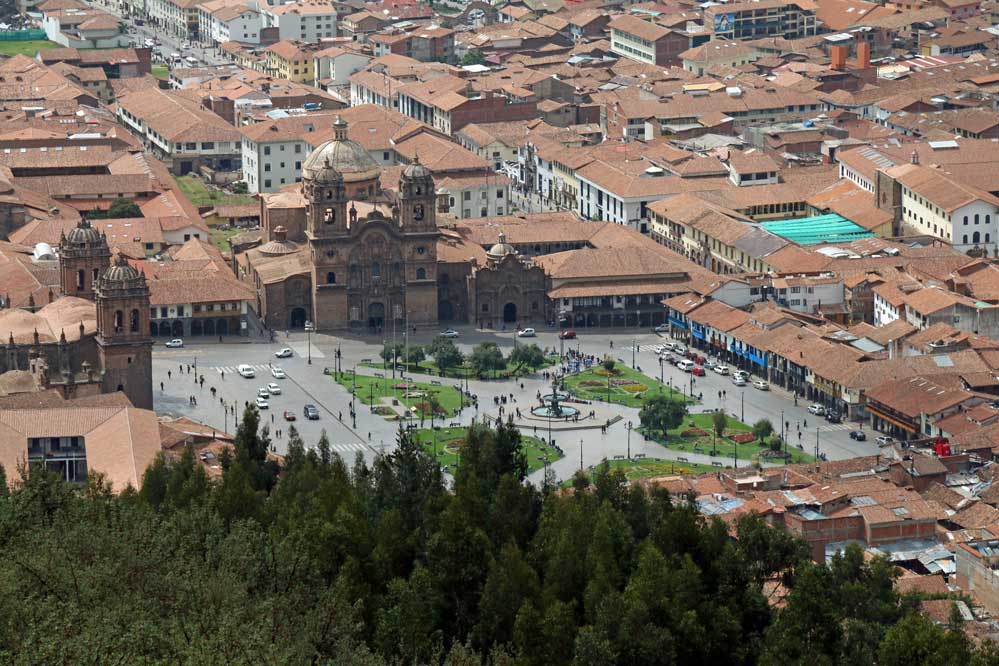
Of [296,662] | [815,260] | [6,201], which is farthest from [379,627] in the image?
[6,201]

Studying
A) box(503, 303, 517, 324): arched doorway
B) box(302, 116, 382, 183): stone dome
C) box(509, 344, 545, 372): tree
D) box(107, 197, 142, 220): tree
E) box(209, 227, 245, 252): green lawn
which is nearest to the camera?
box(509, 344, 545, 372): tree

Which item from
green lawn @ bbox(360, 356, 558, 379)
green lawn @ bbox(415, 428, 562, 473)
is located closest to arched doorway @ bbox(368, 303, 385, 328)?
green lawn @ bbox(360, 356, 558, 379)

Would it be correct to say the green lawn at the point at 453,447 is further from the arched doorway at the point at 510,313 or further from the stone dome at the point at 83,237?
the arched doorway at the point at 510,313

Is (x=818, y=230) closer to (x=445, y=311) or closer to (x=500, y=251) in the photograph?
(x=500, y=251)

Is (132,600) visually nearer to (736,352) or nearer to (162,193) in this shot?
(736,352)

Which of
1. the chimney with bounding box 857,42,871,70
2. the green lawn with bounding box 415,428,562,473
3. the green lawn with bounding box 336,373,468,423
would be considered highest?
the chimney with bounding box 857,42,871,70

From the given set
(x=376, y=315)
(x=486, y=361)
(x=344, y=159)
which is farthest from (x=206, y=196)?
(x=486, y=361)

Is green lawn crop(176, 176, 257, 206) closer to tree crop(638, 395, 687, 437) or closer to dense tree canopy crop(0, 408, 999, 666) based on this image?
tree crop(638, 395, 687, 437)
